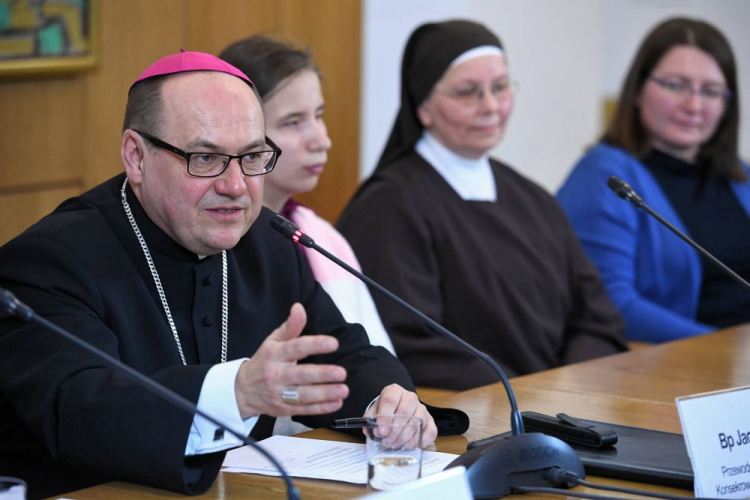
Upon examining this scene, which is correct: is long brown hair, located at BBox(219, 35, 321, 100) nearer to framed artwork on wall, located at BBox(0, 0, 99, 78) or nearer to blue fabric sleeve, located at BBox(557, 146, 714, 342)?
Result: framed artwork on wall, located at BBox(0, 0, 99, 78)

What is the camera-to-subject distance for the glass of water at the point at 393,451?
172cm

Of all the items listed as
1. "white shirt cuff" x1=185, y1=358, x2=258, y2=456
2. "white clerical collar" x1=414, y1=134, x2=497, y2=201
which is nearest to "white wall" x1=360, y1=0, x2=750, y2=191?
"white clerical collar" x1=414, y1=134, x2=497, y2=201

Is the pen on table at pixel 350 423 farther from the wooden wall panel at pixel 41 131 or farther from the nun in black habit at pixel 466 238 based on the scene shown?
the wooden wall panel at pixel 41 131

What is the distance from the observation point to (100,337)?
194cm

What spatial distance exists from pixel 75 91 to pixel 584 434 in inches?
84.4

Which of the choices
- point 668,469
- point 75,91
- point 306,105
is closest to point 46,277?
point 668,469

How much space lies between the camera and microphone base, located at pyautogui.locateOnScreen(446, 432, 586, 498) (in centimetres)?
170

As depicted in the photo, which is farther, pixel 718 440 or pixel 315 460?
pixel 315 460

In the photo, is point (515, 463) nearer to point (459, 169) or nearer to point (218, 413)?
point (218, 413)

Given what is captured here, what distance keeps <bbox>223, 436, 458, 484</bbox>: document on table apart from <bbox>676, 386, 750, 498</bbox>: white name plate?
41cm

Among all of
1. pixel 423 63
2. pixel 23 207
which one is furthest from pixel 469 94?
pixel 23 207

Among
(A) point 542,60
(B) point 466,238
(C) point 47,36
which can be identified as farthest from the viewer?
(A) point 542,60

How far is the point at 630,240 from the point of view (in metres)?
4.35

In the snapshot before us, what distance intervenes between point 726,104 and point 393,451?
3.44 metres
